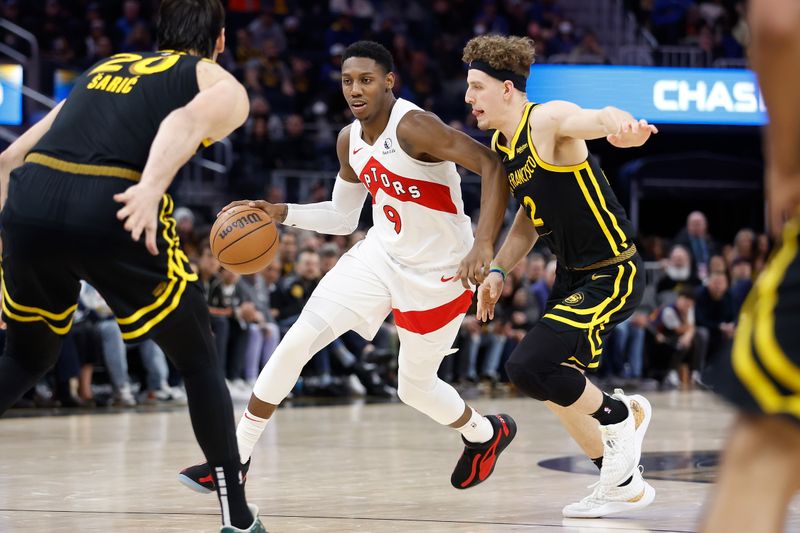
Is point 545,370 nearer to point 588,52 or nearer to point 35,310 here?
point 35,310

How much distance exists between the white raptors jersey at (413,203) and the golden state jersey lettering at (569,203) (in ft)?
1.32

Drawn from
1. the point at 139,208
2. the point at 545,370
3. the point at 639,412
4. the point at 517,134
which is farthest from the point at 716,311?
the point at 139,208

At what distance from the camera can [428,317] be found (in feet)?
17.8

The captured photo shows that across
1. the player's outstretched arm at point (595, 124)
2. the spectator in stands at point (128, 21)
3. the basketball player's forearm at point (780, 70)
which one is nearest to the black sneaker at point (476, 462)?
the player's outstretched arm at point (595, 124)

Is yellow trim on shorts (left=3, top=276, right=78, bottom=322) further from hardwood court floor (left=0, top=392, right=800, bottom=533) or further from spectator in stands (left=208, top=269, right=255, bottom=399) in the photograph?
spectator in stands (left=208, top=269, right=255, bottom=399)

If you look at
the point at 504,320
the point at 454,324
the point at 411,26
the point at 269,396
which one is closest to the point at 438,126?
the point at 454,324

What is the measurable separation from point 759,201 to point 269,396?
1670cm

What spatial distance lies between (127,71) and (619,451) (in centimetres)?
263

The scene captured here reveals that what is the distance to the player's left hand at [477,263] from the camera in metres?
4.94

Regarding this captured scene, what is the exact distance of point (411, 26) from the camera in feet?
63.0

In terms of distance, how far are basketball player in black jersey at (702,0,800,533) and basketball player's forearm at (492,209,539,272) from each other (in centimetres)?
285

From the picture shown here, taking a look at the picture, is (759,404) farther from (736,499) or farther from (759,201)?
(759,201)

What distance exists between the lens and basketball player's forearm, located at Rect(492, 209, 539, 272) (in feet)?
17.3

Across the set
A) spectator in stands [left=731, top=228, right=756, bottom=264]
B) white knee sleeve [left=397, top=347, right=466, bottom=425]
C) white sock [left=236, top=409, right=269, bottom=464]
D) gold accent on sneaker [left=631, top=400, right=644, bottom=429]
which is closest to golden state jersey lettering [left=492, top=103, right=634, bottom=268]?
gold accent on sneaker [left=631, top=400, right=644, bottom=429]
